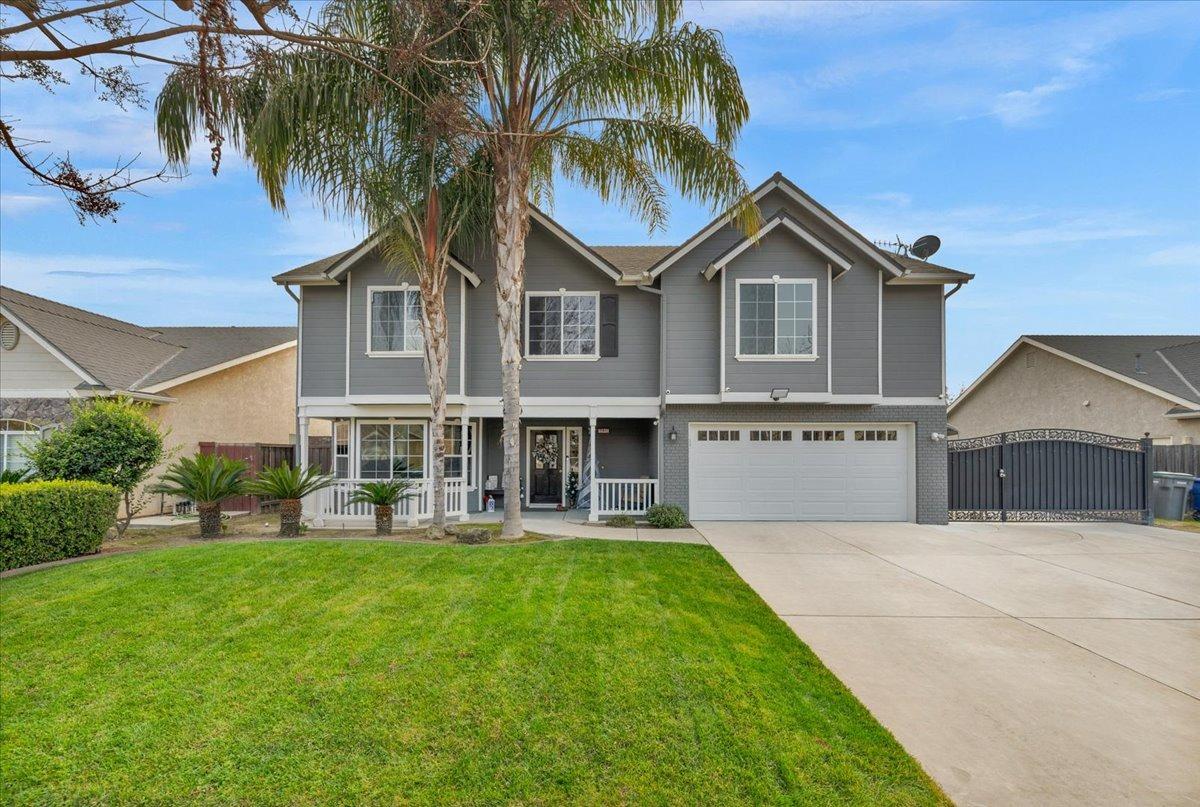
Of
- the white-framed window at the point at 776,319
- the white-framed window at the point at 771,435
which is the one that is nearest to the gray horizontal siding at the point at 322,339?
the white-framed window at the point at 776,319

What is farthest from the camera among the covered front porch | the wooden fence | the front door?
the front door

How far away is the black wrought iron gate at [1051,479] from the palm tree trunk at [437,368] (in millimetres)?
11584

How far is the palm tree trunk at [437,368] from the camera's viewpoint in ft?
33.7

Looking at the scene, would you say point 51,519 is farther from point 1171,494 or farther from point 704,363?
point 1171,494

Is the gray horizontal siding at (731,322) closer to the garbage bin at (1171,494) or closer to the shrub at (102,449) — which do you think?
the garbage bin at (1171,494)

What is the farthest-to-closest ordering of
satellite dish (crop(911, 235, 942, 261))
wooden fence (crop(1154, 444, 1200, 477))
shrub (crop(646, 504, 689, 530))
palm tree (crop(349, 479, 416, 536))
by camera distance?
wooden fence (crop(1154, 444, 1200, 477)), satellite dish (crop(911, 235, 942, 261)), shrub (crop(646, 504, 689, 530)), palm tree (crop(349, 479, 416, 536))

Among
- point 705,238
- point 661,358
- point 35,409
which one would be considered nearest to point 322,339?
point 35,409

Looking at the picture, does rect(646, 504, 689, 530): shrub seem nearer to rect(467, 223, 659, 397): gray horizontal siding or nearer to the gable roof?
rect(467, 223, 659, 397): gray horizontal siding

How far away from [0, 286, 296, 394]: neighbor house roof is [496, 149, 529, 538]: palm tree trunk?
389 inches

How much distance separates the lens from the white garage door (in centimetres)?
1282

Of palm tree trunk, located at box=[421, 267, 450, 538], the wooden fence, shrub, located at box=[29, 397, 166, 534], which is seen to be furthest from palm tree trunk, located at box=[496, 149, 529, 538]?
the wooden fence

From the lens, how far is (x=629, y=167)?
409 inches

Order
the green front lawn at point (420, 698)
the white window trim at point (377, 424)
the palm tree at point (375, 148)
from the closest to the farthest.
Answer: the green front lawn at point (420, 698)
the palm tree at point (375, 148)
the white window trim at point (377, 424)

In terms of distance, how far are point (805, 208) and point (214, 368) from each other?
633 inches
